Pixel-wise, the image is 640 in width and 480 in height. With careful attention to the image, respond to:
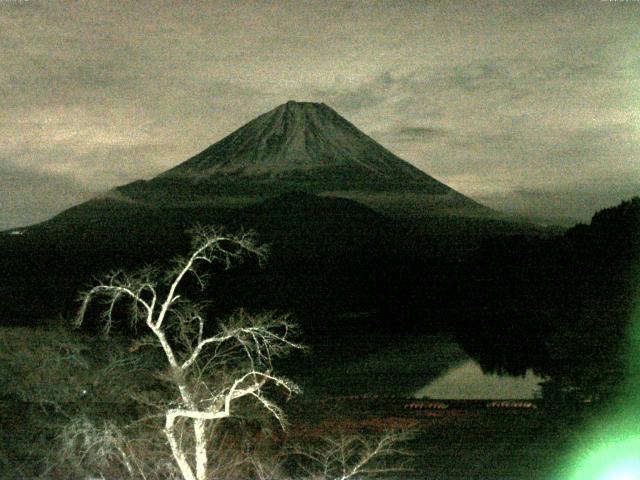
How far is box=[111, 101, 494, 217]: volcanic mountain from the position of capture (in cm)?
8038

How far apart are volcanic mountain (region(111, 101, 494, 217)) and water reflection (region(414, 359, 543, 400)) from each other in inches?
2080

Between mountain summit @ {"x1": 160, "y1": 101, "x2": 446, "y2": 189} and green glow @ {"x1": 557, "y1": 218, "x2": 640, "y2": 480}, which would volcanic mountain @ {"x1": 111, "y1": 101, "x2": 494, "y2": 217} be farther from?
green glow @ {"x1": 557, "y1": 218, "x2": 640, "y2": 480}

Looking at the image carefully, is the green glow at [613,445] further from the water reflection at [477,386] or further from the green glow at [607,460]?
the water reflection at [477,386]

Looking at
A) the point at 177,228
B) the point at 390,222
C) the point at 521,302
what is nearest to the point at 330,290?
the point at 521,302

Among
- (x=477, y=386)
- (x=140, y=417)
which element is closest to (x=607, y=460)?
(x=140, y=417)

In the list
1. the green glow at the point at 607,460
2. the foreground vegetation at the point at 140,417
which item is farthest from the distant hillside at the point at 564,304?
the foreground vegetation at the point at 140,417

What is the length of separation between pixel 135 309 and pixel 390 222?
81342 millimetres

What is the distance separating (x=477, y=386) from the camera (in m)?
26.3

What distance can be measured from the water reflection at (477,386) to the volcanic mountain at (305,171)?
2080 inches

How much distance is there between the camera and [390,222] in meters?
86.4

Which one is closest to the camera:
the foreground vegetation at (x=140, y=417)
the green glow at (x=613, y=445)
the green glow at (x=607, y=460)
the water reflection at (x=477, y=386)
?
the foreground vegetation at (x=140, y=417)

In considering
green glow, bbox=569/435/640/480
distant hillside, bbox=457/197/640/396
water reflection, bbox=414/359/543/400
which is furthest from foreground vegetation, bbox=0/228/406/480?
water reflection, bbox=414/359/543/400

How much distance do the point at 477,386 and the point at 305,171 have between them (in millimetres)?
60043

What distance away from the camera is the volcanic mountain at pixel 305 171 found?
8038cm
